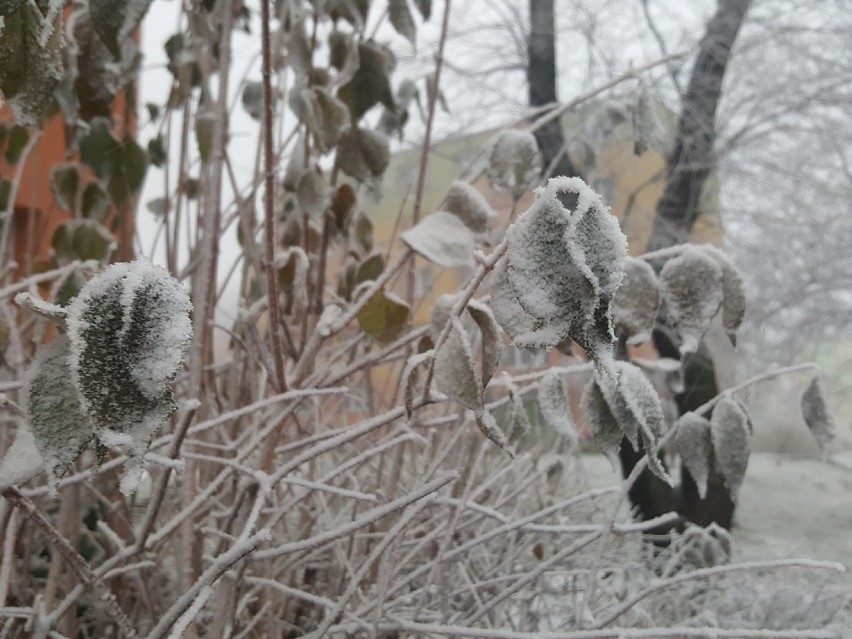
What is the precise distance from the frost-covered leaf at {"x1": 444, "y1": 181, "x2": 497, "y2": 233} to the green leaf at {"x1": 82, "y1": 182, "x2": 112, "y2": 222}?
50 cm

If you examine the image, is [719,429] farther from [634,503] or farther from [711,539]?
[634,503]

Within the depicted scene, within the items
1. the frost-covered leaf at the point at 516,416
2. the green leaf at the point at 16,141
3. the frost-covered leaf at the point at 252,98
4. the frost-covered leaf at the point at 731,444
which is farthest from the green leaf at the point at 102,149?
the frost-covered leaf at the point at 731,444

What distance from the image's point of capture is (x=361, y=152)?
696mm

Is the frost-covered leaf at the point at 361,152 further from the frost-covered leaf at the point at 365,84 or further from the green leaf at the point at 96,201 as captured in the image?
the green leaf at the point at 96,201

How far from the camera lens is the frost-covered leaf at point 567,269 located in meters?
0.25

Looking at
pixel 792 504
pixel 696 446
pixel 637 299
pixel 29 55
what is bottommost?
pixel 792 504

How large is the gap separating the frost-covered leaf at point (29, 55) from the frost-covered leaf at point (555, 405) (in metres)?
0.30

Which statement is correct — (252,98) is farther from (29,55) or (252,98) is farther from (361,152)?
(29,55)

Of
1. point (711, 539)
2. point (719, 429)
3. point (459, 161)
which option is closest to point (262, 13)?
point (719, 429)

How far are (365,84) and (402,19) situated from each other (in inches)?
4.0

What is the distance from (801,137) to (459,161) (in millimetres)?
734

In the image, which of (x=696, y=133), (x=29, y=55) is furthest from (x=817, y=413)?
(x=696, y=133)

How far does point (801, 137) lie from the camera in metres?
1.59

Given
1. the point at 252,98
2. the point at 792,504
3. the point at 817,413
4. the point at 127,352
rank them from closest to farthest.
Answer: the point at 127,352 → the point at 817,413 → the point at 252,98 → the point at 792,504
